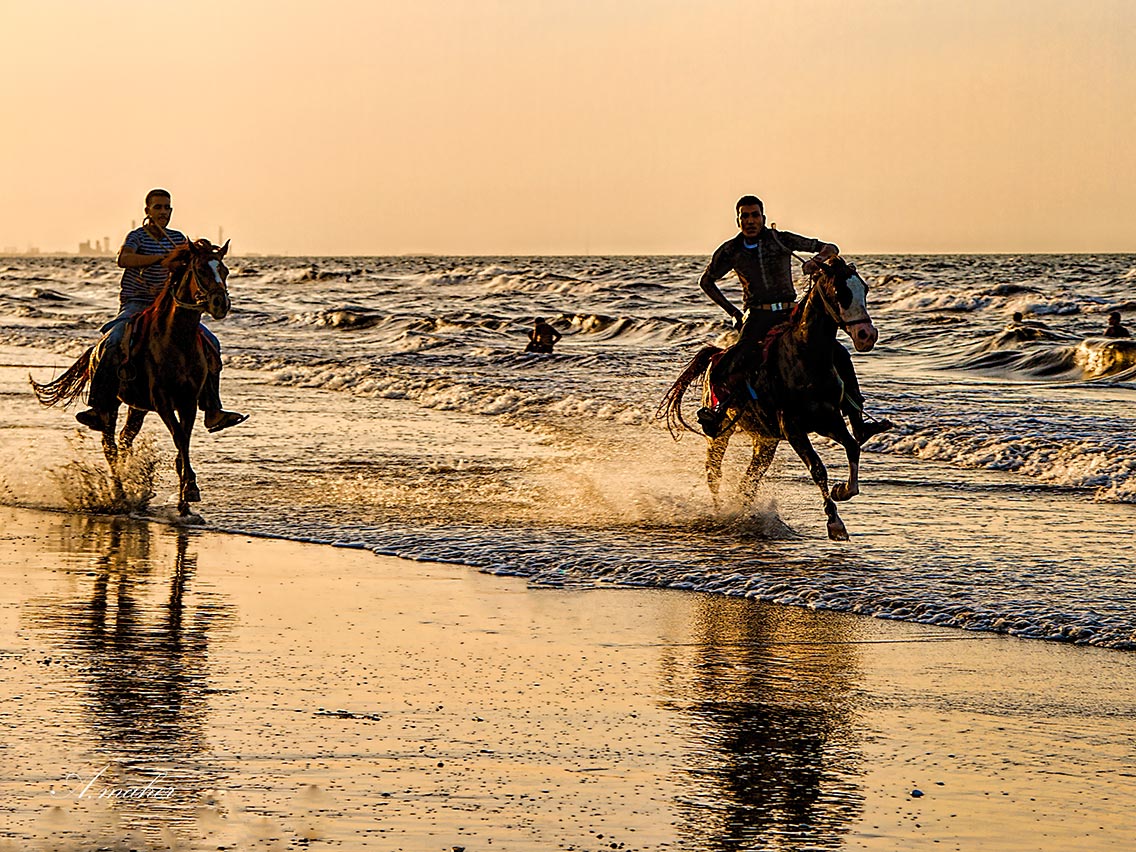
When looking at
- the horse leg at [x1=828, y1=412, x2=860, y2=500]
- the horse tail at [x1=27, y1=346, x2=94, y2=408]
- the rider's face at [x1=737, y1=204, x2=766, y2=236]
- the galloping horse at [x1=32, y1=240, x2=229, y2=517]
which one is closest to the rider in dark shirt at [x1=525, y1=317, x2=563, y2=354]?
the horse tail at [x1=27, y1=346, x2=94, y2=408]

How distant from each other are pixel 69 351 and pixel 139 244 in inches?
865

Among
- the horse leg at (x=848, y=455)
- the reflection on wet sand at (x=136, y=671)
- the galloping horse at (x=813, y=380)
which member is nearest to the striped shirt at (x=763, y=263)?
the galloping horse at (x=813, y=380)

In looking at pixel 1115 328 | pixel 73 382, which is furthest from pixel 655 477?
pixel 1115 328

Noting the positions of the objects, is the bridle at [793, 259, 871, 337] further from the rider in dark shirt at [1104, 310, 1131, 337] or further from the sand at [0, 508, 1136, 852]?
the rider in dark shirt at [1104, 310, 1131, 337]

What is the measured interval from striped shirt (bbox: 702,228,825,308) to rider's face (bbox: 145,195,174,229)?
432cm

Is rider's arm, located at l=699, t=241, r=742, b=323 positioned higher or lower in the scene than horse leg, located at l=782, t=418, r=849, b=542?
higher

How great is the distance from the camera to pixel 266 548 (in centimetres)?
1149

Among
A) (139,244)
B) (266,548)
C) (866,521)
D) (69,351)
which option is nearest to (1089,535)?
(866,521)

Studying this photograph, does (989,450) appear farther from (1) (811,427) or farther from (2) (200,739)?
(2) (200,739)

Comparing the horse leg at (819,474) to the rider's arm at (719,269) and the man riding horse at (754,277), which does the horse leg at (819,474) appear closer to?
the man riding horse at (754,277)

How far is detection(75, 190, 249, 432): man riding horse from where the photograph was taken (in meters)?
13.2

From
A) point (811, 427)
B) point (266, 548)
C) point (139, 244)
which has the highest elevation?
point (139, 244)

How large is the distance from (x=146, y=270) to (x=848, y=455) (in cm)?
594

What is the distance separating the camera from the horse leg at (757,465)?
13172mm
